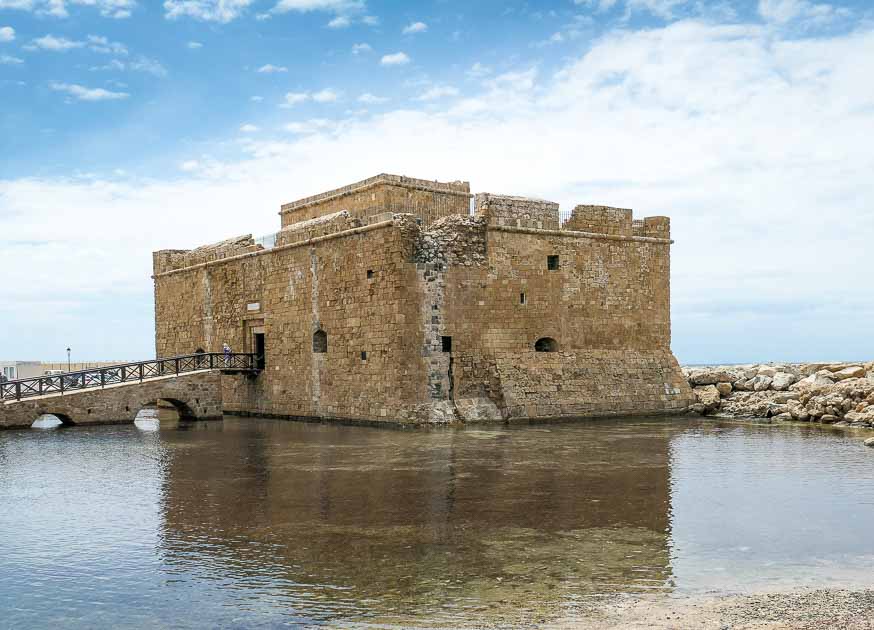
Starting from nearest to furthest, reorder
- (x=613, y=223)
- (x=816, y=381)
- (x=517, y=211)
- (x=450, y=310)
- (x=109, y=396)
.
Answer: (x=450, y=310), (x=109, y=396), (x=517, y=211), (x=816, y=381), (x=613, y=223)

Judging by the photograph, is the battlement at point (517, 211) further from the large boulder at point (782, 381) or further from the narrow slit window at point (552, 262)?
the large boulder at point (782, 381)

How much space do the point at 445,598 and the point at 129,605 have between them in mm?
2220

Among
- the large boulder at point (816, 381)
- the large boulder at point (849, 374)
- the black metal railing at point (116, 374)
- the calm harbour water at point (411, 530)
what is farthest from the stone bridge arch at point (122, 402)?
the large boulder at point (849, 374)

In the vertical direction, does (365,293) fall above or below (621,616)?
above

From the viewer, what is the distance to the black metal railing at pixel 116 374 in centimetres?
A: 1986

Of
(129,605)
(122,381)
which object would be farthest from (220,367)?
(129,605)

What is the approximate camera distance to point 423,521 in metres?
8.55

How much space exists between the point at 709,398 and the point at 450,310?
315 inches

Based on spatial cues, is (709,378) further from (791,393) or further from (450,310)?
(450,310)

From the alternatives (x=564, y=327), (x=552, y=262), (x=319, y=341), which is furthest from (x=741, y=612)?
(x=319, y=341)

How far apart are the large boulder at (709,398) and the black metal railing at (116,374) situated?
12256mm

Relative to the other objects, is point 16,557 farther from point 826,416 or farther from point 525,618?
point 826,416

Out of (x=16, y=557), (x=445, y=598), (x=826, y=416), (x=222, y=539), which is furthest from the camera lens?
(x=826, y=416)

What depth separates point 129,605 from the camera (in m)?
5.98
